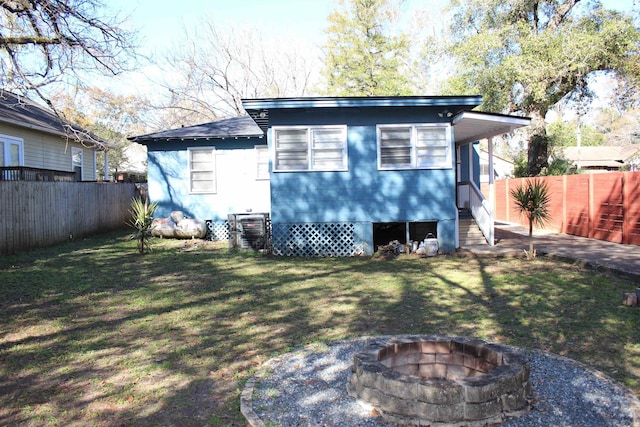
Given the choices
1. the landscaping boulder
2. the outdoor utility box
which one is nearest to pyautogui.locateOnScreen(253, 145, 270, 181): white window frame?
the landscaping boulder

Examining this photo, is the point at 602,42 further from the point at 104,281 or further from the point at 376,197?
the point at 104,281

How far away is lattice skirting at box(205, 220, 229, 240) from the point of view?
50.9 ft

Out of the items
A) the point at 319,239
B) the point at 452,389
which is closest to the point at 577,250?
the point at 319,239

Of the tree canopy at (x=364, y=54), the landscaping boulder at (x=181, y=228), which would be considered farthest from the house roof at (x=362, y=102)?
the tree canopy at (x=364, y=54)

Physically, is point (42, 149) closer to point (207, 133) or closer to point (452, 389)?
point (207, 133)

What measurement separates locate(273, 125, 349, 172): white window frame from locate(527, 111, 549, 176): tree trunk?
496 inches

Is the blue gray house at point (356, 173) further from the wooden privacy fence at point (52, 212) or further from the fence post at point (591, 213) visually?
the wooden privacy fence at point (52, 212)

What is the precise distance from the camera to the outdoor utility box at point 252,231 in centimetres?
1252

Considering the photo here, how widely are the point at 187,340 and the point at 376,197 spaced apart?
23.3 ft

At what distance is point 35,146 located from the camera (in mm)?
17078

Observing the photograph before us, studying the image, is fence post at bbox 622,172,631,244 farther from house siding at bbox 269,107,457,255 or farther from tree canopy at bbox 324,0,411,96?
tree canopy at bbox 324,0,411,96

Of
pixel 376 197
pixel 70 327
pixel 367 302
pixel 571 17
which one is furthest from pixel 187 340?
pixel 571 17

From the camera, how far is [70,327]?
5.79 meters

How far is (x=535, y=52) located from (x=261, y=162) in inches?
456
